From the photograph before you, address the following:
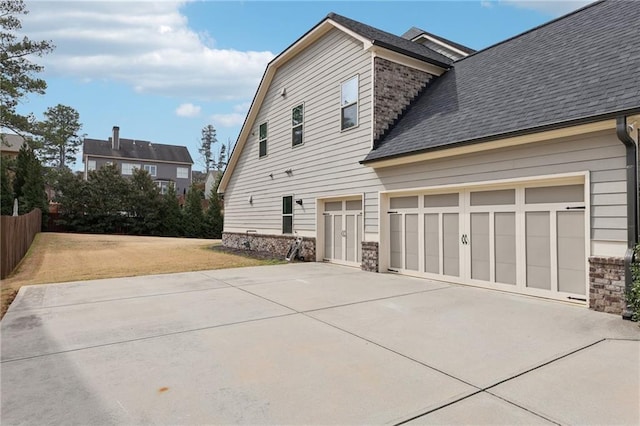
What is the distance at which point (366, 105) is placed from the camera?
10.4 m

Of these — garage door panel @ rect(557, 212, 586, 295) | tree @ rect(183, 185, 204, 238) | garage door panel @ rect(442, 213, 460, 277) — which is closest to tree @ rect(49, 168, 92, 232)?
tree @ rect(183, 185, 204, 238)

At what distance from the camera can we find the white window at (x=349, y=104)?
10.9 m

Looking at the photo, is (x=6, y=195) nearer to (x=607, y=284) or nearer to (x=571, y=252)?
(x=571, y=252)

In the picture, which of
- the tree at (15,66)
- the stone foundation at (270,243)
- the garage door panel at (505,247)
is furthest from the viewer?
the tree at (15,66)

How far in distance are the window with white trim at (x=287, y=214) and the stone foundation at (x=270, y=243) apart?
27 centimetres

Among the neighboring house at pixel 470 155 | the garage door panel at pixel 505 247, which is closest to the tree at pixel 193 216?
the neighboring house at pixel 470 155

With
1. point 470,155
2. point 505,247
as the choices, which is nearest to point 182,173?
point 470,155

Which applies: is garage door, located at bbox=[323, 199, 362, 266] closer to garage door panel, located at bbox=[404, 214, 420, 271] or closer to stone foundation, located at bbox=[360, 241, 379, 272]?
stone foundation, located at bbox=[360, 241, 379, 272]

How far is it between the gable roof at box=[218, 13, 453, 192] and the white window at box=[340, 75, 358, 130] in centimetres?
115

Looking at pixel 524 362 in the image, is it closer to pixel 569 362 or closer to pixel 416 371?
pixel 569 362

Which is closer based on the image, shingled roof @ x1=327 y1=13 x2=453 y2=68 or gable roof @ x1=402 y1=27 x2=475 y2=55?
shingled roof @ x1=327 y1=13 x2=453 y2=68

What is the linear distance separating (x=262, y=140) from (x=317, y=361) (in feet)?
43.2

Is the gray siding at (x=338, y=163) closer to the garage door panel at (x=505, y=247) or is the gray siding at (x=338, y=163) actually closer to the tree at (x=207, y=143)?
the garage door panel at (x=505, y=247)

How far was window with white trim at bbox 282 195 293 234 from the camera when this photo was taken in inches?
546
